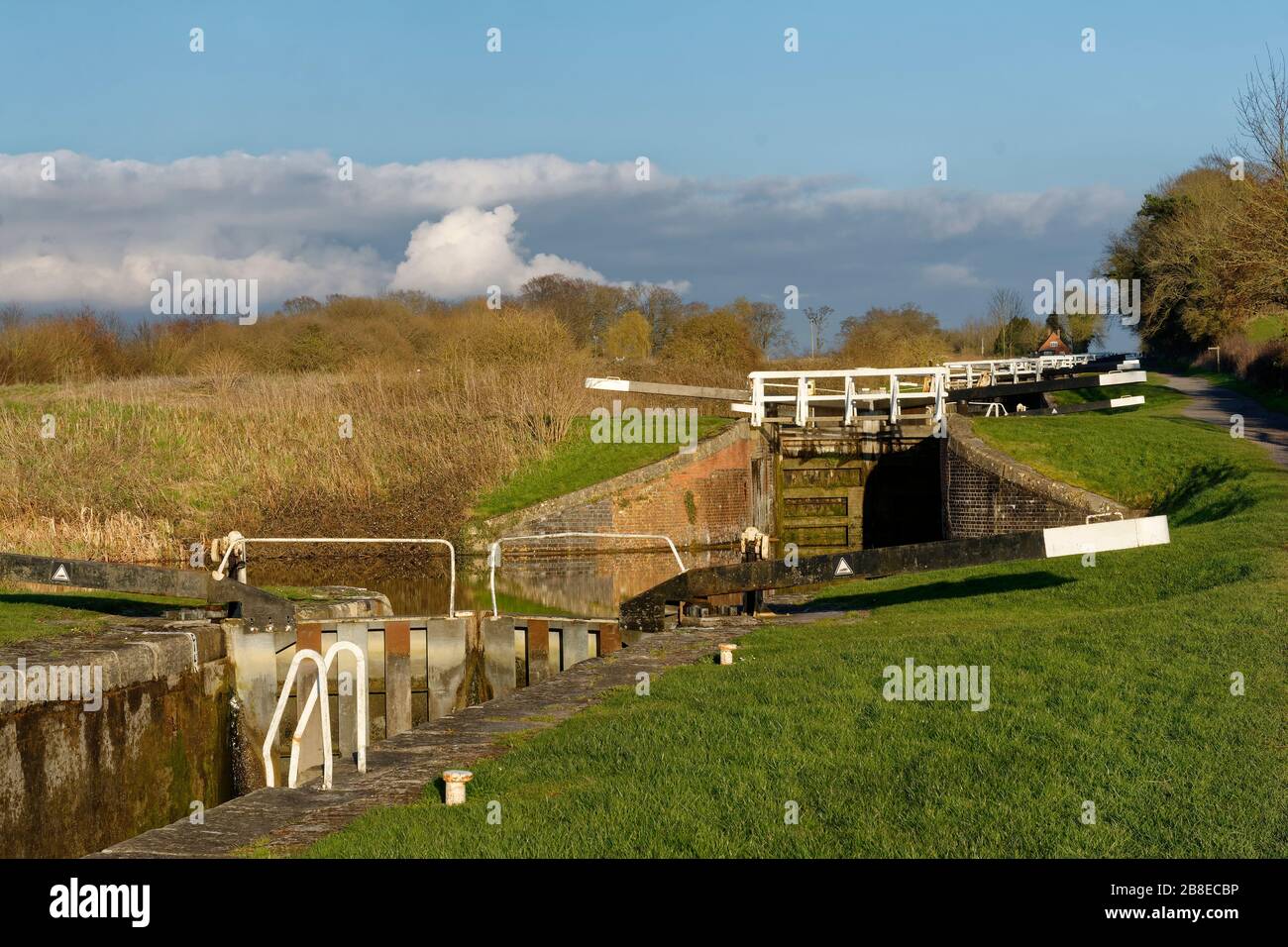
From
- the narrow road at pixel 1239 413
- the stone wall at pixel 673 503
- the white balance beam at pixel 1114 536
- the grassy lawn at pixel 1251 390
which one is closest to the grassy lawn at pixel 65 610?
the white balance beam at pixel 1114 536

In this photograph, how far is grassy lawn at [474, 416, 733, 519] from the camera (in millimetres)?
31438

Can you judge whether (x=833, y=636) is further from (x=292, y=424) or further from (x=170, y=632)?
(x=292, y=424)

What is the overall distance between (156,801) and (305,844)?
677 cm

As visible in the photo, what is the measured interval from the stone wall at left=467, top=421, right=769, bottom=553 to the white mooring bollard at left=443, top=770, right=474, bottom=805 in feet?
74.2

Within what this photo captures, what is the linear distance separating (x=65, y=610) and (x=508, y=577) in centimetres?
1378

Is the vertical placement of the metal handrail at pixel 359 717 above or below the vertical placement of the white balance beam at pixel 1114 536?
below

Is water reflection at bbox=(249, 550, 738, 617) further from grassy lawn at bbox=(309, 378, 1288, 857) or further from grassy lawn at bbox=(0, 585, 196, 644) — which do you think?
grassy lawn at bbox=(309, 378, 1288, 857)

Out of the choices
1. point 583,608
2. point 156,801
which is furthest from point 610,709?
point 583,608

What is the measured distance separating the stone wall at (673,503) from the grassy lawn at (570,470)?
2.38 feet

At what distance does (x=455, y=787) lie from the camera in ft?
22.4

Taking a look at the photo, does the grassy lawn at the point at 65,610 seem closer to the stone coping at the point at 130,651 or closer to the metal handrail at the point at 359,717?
the stone coping at the point at 130,651

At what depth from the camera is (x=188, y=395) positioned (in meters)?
37.2

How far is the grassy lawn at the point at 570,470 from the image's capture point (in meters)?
31.4

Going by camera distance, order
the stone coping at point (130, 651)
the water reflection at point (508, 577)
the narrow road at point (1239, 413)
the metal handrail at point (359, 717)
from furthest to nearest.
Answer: the narrow road at point (1239, 413)
the water reflection at point (508, 577)
the stone coping at point (130, 651)
the metal handrail at point (359, 717)
